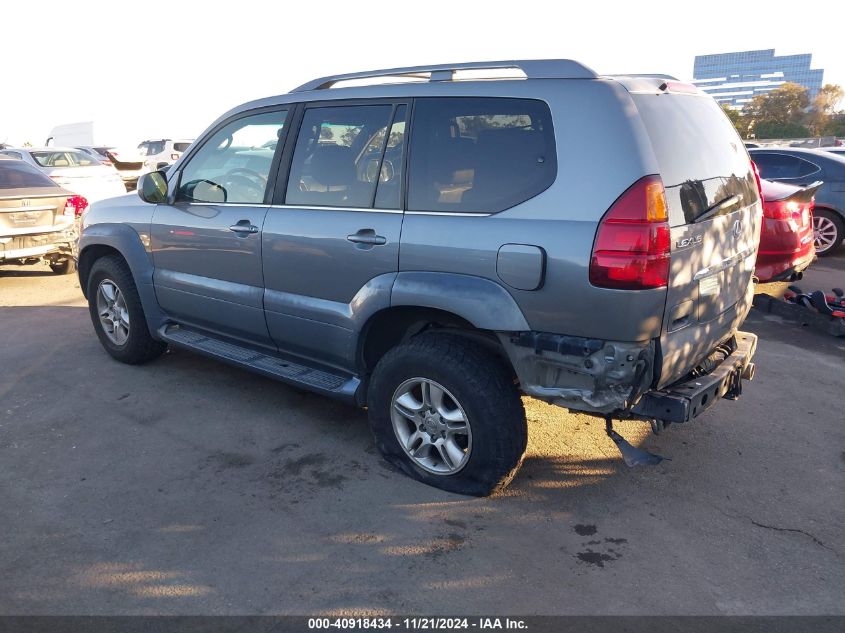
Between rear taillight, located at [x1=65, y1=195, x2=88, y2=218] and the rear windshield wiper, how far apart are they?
7.98 m

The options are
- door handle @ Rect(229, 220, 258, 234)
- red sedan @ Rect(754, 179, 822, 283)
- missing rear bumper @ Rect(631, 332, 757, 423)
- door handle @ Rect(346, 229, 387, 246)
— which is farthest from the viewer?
red sedan @ Rect(754, 179, 822, 283)

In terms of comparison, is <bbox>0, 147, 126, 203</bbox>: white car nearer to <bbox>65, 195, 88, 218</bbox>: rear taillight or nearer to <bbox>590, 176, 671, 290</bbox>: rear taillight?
<bbox>65, 195, 88, 218</bbox>: rear taillight

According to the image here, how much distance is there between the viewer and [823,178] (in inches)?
394

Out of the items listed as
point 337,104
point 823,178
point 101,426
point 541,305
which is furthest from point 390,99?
point 823,178

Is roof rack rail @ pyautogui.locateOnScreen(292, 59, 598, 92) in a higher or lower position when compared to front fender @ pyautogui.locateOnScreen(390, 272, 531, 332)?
higher

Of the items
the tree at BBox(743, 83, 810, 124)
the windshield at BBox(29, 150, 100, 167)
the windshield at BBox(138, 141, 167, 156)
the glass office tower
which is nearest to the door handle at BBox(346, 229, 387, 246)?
the windshield at BBox(29, 150, 100, 167)

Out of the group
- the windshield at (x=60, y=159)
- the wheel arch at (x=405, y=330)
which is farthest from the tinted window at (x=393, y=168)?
the windshield at (x=60, y=159)

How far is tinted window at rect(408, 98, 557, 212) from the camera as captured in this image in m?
3.21

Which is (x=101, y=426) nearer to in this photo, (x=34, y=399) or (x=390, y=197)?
(x=34, y=399)

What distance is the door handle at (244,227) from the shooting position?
14.1 feet

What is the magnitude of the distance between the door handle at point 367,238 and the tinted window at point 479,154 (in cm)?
23

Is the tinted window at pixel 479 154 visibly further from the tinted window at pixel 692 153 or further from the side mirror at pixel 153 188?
the side mirror at pixel 153 188

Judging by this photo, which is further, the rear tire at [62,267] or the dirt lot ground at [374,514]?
the rear tire at [62,267]

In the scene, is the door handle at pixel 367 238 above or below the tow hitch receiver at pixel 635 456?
above
